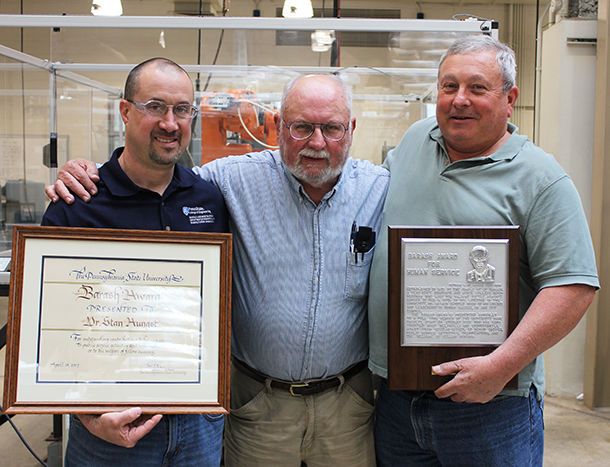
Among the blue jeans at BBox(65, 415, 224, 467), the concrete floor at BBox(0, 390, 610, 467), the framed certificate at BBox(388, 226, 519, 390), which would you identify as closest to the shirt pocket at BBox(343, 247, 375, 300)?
the framed certificate at BBox(388, 226, 519, 390)

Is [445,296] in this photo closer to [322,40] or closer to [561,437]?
[322,40]

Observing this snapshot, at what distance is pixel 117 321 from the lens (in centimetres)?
120

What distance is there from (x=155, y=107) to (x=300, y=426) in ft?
3.10

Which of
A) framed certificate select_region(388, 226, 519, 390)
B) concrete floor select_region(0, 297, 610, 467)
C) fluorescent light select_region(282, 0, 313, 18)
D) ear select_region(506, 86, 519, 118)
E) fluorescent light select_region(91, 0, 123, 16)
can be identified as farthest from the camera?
fluorescent light select_region(282, 0, 313, 18)

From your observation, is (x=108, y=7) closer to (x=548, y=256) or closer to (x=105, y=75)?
(x=105, y=75)

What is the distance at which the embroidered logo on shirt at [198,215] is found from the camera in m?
1.42

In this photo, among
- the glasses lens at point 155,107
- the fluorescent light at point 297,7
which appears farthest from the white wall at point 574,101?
the glasses lens at point 155,107

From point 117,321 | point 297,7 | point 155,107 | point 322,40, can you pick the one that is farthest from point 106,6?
point 117,321

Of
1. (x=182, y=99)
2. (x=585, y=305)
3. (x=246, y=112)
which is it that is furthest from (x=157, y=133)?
(x=246, y=112)

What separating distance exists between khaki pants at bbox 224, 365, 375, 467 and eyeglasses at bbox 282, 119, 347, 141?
0.69 m

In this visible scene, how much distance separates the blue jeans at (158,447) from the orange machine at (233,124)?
5.73 ft

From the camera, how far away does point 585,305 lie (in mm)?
1282

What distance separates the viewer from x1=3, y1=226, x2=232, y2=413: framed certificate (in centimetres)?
117

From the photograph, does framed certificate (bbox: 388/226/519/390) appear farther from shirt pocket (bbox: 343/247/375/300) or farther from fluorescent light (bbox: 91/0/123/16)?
fluorescent light (bbox: 91/0/123/16)
